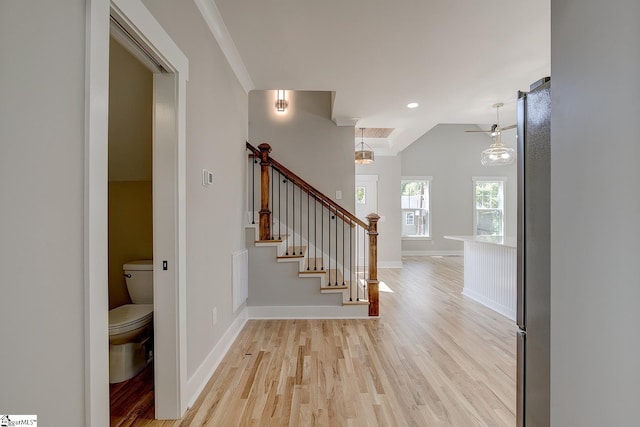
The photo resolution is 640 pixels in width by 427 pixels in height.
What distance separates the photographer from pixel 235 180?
3146 mm

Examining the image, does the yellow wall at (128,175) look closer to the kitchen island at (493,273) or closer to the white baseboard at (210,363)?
the white baseboard at (210,363)

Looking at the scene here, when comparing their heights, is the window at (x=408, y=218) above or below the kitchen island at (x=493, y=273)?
above

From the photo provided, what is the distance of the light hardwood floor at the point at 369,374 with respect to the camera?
71.4 inches

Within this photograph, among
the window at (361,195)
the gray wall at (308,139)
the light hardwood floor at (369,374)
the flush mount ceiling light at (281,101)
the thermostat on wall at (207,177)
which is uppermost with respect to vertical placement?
the flush mount ceiling light at (281,101)

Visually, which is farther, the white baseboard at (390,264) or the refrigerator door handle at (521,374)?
the white baseboard at (390,264)

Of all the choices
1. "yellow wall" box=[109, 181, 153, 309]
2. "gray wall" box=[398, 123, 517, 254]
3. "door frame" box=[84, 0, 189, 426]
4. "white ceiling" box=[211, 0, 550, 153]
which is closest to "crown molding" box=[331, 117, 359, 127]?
"white ceiling" box=[211, 0, 550, 153]

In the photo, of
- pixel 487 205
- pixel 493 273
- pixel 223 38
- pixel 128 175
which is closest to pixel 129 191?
pixel 128 175

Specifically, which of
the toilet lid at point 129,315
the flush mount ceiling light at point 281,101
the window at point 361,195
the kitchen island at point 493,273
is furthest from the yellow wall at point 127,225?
the window at point 361,195

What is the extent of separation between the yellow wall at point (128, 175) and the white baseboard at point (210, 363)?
0.97 m

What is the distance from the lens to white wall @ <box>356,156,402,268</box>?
7.16 m
